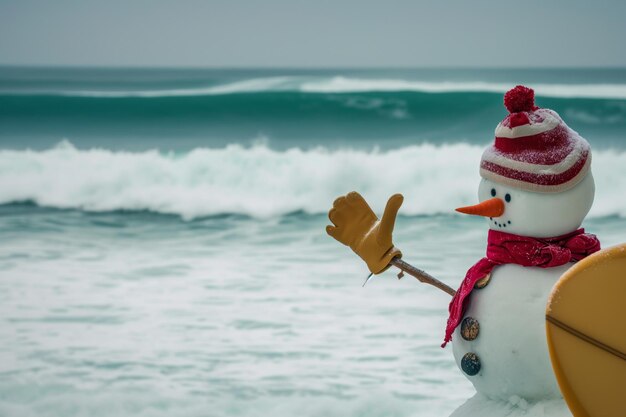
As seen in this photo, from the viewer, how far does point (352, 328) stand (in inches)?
189

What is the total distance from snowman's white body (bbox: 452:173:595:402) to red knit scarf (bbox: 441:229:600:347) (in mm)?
17

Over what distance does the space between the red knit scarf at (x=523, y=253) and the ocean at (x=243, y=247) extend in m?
1.65

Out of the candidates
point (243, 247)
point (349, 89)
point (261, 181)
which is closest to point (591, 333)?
point (243, 247)

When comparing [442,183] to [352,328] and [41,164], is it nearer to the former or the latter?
[352,328]

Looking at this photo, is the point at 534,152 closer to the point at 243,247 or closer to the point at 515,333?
the point at 515,333

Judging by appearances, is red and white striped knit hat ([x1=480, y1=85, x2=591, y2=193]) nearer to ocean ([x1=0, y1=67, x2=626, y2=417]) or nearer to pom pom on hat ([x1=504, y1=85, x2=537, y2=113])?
pom pom on hat ([x1=504, y1=85, x2=537, y2=113])

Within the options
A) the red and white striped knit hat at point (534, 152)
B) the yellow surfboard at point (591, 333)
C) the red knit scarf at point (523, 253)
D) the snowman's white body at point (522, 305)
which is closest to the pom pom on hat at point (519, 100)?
the red and white striped knit hat at point (534, 152)

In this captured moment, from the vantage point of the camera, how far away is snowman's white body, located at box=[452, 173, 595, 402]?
213cm

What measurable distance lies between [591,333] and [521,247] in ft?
0.93

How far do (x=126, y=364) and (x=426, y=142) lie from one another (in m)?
7.62

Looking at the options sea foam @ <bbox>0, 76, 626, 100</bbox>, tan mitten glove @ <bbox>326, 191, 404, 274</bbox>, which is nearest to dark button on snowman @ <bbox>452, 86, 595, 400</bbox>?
tan mitten glove @ <bbox>326, 191, 404, 274</bbox>

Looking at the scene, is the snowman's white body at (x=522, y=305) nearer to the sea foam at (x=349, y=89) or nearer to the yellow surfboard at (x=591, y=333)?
the yellow surfboard at (x=591, y=333)

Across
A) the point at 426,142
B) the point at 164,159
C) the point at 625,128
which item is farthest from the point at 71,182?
the point at 625,128

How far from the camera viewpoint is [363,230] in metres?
2.35
